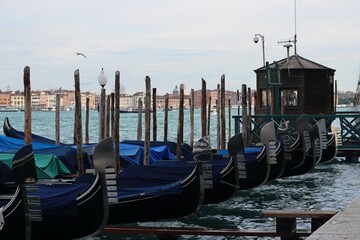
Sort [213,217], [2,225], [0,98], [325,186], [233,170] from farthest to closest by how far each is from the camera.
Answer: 1. [0,98]
2. [325,186]
3. [213,217]
4. [233,170]
5. [2,225]

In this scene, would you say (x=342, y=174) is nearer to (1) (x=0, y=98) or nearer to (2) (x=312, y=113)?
(2) (x=312, y=113)

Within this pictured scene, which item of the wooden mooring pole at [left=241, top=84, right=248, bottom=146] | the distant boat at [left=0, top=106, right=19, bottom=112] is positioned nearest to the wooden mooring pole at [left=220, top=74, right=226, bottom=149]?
the wooden mooring pole at [left=241, top=84, right=248, bottom=146]

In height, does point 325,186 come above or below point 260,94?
below

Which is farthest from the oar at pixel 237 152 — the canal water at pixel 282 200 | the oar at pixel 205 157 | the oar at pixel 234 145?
the canal water at pixel 282 200

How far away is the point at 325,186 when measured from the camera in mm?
18891

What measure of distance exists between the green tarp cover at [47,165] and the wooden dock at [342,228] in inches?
240

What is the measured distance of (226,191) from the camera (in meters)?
12.4

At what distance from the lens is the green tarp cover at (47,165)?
12.4 m

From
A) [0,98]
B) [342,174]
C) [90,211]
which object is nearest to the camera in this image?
[90,211]

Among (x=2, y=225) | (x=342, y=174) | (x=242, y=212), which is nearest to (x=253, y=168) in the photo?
(x=242, y=212)

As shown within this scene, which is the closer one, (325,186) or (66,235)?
(66,235)

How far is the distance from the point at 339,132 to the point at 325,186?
3323 millimetres

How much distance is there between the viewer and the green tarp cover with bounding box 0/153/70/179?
12.4m

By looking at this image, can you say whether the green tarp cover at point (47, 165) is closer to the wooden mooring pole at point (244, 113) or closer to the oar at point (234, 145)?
the oar at point (234, 145)
